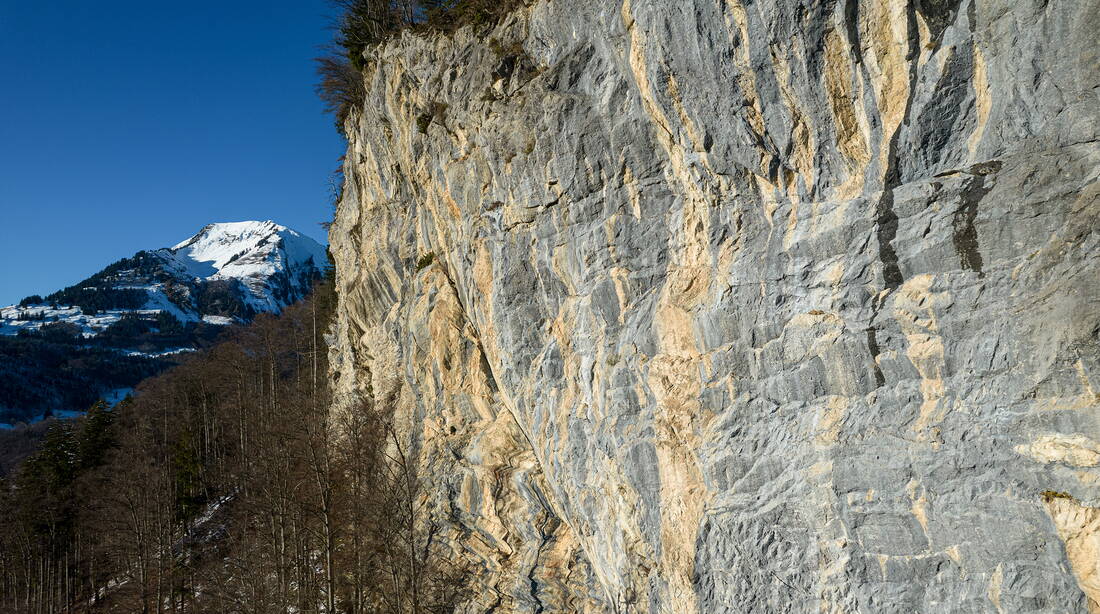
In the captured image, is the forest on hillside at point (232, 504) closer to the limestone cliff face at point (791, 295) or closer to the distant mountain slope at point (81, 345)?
the limestone cliff face at point (791, 295)

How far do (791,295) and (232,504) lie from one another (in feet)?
102

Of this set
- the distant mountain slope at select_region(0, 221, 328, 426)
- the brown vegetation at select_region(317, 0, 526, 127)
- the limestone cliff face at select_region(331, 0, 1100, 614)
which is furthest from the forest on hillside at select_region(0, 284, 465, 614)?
the distant mountain slope at select_region(0, 221, 328, 426)

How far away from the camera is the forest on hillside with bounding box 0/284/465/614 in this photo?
1653 cm

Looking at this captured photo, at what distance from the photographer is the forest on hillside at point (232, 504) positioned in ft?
54.2

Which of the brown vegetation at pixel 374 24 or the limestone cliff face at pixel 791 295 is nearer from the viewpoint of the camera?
the limestone cliff face at pixel 791 295

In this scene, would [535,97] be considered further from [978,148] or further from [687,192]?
[978,148]

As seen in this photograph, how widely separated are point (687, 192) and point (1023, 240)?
453 centimetres

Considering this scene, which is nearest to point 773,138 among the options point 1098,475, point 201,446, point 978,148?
point 978,148

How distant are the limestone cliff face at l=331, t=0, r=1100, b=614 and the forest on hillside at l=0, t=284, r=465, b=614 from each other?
5.16m

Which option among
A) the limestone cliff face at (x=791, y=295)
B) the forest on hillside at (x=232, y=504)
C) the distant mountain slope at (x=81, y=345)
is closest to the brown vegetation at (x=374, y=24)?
the limestone cliff face at (x=791, y=295)

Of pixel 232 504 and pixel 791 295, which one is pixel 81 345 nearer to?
pixel 232 504

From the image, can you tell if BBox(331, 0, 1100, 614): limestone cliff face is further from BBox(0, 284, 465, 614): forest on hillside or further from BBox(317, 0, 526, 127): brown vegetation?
BBox(0, 284, 465, 614): forest on hillside

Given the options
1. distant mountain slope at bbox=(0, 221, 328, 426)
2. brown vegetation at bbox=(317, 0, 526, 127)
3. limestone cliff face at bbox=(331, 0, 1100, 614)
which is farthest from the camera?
distant mountain slope at bbox=(0, 221, 328, 426)

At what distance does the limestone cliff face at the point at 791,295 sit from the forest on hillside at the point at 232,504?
5.16m
